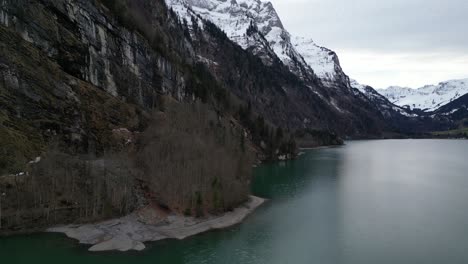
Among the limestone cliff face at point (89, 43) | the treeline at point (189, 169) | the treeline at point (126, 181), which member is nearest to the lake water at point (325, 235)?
the treeline at point (126, 181)

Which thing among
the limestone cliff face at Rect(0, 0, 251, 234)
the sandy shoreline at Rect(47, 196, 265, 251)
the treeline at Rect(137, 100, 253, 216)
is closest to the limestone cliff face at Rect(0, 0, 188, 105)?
the limestone cliff face at Rect(0, 0, 251, 234)

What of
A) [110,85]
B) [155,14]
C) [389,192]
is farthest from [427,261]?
[155,14]

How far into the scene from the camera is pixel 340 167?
10506cm

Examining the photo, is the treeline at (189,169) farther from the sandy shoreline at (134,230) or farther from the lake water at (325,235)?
the lake water at (325,235)

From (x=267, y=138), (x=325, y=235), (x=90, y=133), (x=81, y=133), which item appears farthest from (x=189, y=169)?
(x=267, y=138)

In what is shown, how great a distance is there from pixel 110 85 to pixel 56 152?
20923 millimetres

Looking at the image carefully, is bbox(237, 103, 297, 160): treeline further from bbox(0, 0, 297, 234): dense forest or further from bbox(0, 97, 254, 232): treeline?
bbox(0, 97, 254, 232): treeline

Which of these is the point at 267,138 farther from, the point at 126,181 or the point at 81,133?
the point at 126,181

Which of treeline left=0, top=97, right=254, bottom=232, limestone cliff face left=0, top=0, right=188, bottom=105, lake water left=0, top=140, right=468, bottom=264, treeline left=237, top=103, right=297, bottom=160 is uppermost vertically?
limestone cliff face left=0, top=0, right=188, bottom=105

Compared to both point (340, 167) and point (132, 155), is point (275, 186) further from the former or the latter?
point (340, 167)

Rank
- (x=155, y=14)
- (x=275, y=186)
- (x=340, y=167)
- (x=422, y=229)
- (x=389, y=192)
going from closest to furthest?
(x=422, y=229)
(x=389, y=192)
(x=275, y=186)
(x=340, y=167)
(x=155, y=14)

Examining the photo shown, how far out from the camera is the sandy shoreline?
3819 centimetres

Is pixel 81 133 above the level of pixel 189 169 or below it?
above

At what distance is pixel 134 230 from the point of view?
41531 millimetres
